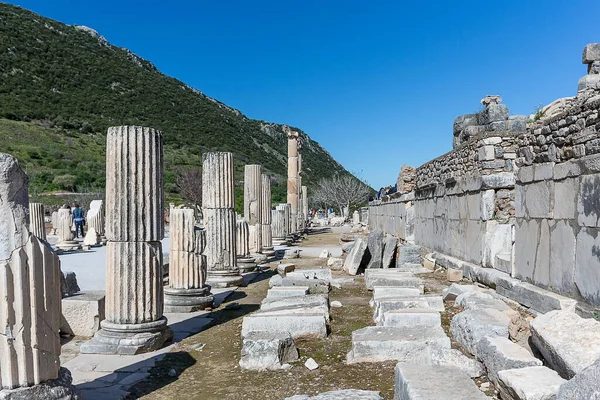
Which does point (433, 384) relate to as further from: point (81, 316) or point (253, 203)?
point (253, 203)

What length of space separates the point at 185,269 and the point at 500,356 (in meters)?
5.57

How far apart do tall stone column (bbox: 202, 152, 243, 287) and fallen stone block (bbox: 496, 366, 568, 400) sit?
7.62 metres

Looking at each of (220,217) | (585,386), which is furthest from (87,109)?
(585,386)

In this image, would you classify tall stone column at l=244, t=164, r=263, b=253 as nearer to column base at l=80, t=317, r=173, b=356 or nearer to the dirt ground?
the dirt ground

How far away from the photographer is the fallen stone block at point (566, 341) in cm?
408

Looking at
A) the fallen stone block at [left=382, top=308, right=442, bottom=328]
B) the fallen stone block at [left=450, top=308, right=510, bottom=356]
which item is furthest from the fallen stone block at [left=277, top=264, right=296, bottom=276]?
the fallen stone block at [left=450, top=308, right=510, bottom=356]

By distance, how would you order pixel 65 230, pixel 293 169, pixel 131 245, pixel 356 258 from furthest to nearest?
pixel 293 169 → pixel 65 230 → pixel 356 258 → pixel 131 245

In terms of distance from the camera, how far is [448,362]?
5.00 m

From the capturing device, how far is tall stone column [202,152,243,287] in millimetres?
11070

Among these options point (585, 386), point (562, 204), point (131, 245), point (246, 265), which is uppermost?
point (562, 204)

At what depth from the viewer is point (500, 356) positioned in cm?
465

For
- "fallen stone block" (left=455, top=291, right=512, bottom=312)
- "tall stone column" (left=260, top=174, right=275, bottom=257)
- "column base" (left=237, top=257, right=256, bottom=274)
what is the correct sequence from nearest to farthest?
"fallen stone block" (left=455, top=291, right=512, bottom=312)
"column base" (left=237, top=257, right=256, bottom=274)
"tall stone column" (left=260, top=174, right=275, bottom=257)

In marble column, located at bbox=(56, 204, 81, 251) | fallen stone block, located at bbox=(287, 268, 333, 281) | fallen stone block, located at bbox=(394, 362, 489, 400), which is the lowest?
fallen stone block, located at bbox=(394, 362, 489, 400)

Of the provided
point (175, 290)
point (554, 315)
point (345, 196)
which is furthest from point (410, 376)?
point (345, 196)
